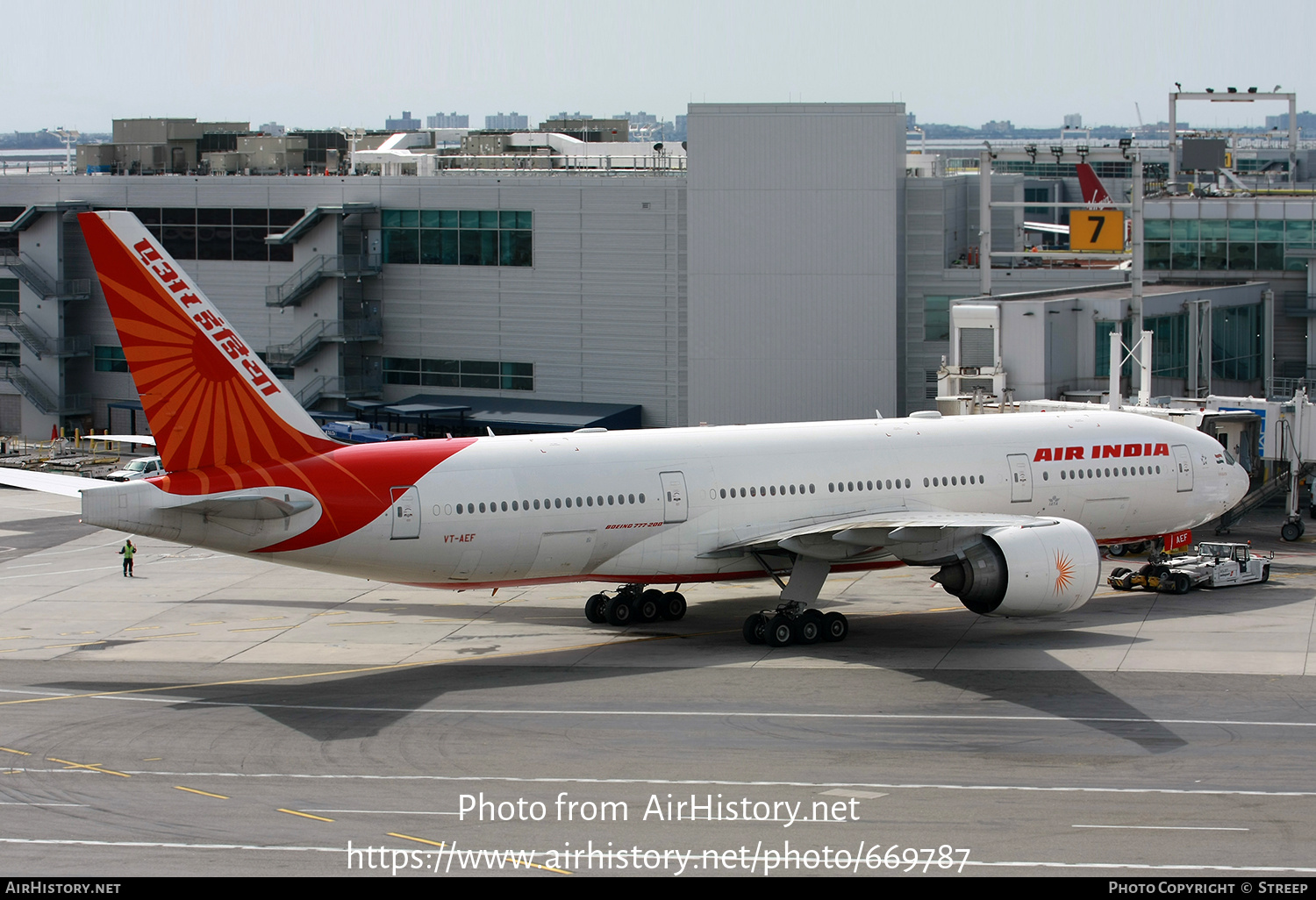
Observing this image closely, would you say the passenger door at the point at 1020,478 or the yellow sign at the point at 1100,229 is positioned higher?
the yellow sign at the point at 1100,229

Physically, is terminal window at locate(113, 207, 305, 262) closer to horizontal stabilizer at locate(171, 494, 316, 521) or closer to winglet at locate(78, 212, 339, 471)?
winglet at locate(78, 212, 339, 471)

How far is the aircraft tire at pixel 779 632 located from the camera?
38469mm

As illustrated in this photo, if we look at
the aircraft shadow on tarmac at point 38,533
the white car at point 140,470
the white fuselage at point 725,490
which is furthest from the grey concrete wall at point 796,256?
the aircraft shadow on tarmac at point 38,533

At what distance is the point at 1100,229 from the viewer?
227ft

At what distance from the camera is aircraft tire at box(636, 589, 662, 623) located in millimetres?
41812

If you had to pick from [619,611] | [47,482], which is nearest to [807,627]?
[619,611]

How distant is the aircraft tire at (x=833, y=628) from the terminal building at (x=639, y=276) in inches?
865

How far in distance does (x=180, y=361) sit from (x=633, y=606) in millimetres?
13933

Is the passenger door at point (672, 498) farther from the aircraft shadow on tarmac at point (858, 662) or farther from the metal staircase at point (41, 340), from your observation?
the metal staircase at point (41, 340)

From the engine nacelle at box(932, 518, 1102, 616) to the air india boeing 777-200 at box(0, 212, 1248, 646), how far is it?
47 millimetres

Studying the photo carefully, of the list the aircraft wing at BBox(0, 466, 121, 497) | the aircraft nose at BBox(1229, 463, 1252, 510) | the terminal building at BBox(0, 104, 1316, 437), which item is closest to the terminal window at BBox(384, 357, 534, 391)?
the terminal building at BBox(0, 104, 1316, 437)

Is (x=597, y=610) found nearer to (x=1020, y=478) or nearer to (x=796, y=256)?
(x=1020, y=478)
